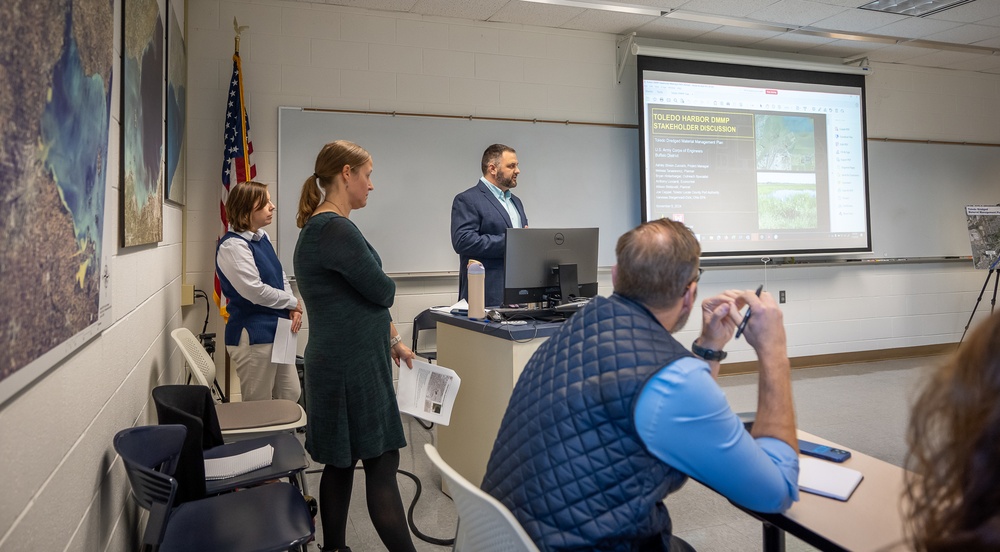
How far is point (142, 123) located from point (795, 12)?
4.20 m

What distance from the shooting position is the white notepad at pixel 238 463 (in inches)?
73.2

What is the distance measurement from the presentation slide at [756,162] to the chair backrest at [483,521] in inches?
152

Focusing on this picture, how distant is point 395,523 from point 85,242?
1.14m

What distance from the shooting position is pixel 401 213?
429cm

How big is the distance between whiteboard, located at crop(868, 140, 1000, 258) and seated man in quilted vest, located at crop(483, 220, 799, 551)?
5236mm

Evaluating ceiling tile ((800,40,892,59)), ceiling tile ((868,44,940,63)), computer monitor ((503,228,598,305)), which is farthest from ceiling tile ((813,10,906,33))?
computer monitor ((503,228,598,305))

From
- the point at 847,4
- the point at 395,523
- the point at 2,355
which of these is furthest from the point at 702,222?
the point at 2,355

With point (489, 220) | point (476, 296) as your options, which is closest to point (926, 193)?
point (489, 220)

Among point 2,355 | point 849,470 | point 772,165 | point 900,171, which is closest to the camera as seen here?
point 2,355

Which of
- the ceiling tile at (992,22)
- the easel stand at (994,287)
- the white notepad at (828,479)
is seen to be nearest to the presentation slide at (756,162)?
the ceiling tile at (992,22)

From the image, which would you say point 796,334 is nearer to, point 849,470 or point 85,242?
point 849,470

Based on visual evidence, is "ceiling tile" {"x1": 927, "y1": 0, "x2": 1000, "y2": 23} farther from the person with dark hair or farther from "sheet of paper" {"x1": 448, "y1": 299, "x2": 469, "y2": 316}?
the person with dark hair

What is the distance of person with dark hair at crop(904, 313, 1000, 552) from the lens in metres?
0.59

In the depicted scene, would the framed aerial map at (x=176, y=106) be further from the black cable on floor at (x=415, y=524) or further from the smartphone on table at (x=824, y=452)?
the smartphone on table at (x=824, y=452)
